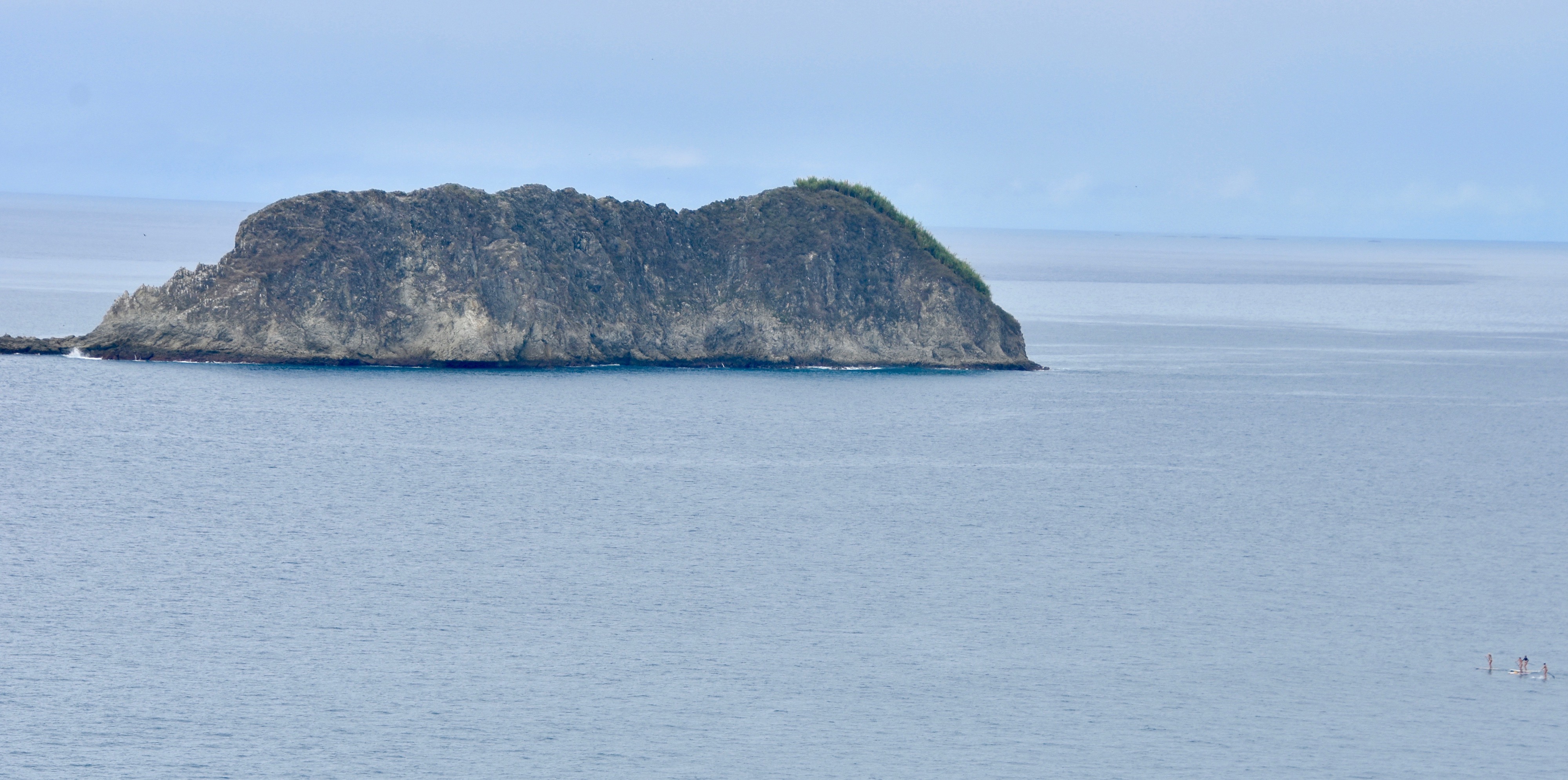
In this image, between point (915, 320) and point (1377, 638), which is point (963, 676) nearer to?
point (1377, 638)

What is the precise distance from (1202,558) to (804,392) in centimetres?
4438

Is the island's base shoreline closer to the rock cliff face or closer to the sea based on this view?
the rock cliff face

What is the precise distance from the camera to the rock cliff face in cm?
9831

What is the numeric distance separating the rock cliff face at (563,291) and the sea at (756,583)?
518cm

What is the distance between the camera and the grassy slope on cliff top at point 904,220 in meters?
111

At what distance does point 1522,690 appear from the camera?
137ft

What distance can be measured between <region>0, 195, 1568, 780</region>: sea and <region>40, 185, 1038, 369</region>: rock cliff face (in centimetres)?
518

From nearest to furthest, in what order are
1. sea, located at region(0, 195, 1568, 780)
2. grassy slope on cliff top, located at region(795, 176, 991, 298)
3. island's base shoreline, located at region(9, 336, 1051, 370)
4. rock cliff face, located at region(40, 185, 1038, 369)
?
sea, located at region(0, 195, 1568, 780), island's base shoreline, located at region(9, 336, 1051, 370), rock cliff face, located at region(40, 185, 1038, 369), grassy slope on cliff top, located at region(795, 176, 991, 298)

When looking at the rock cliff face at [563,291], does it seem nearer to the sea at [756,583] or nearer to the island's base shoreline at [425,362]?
the island's base shoreline at [425,362]

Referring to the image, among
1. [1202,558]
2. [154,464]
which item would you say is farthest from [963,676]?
[154,464]

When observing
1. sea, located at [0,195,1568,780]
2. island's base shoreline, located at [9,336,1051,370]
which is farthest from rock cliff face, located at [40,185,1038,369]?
sea, located at [0,195,1568,780]

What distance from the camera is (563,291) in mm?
104312

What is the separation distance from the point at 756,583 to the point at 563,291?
186ft

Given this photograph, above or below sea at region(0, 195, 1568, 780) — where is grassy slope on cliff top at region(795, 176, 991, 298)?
above
